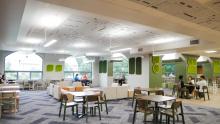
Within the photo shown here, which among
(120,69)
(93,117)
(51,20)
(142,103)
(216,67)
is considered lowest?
(93,117)

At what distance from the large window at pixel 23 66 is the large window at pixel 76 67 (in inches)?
88.3

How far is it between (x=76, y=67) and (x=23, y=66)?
429 cm

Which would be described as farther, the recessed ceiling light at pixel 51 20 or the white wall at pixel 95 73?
the white wall at pixel 95 73

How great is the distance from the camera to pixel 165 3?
337cm

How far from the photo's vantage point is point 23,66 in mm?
14094

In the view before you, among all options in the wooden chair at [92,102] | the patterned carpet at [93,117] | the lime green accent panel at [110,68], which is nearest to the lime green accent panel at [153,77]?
the patterned carpet at [93,117]

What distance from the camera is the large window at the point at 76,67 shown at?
52.1 feet

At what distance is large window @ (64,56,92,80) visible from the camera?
15883 mm

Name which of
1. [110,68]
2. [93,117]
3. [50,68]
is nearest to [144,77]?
[110,68]

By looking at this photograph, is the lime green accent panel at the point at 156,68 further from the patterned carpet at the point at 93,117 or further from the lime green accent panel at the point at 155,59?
the patterned carpet at the point at 93,117

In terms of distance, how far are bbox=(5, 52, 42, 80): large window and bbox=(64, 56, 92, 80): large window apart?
2242 millimetres

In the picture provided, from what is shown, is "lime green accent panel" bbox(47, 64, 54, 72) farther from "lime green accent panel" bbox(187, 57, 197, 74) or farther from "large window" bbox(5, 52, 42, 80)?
"lime green accent panel" bbox(187, 57, 197, 74)

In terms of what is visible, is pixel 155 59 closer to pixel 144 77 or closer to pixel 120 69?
pixel 144 77

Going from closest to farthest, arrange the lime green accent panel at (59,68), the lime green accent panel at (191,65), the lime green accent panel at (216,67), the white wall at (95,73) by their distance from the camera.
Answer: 1. the lime green accent panel at (191,65)
2. the lime green accent panel at (59,68)
3. the lime green accent panel at (216,67)
4. the white wall at (95,73)
